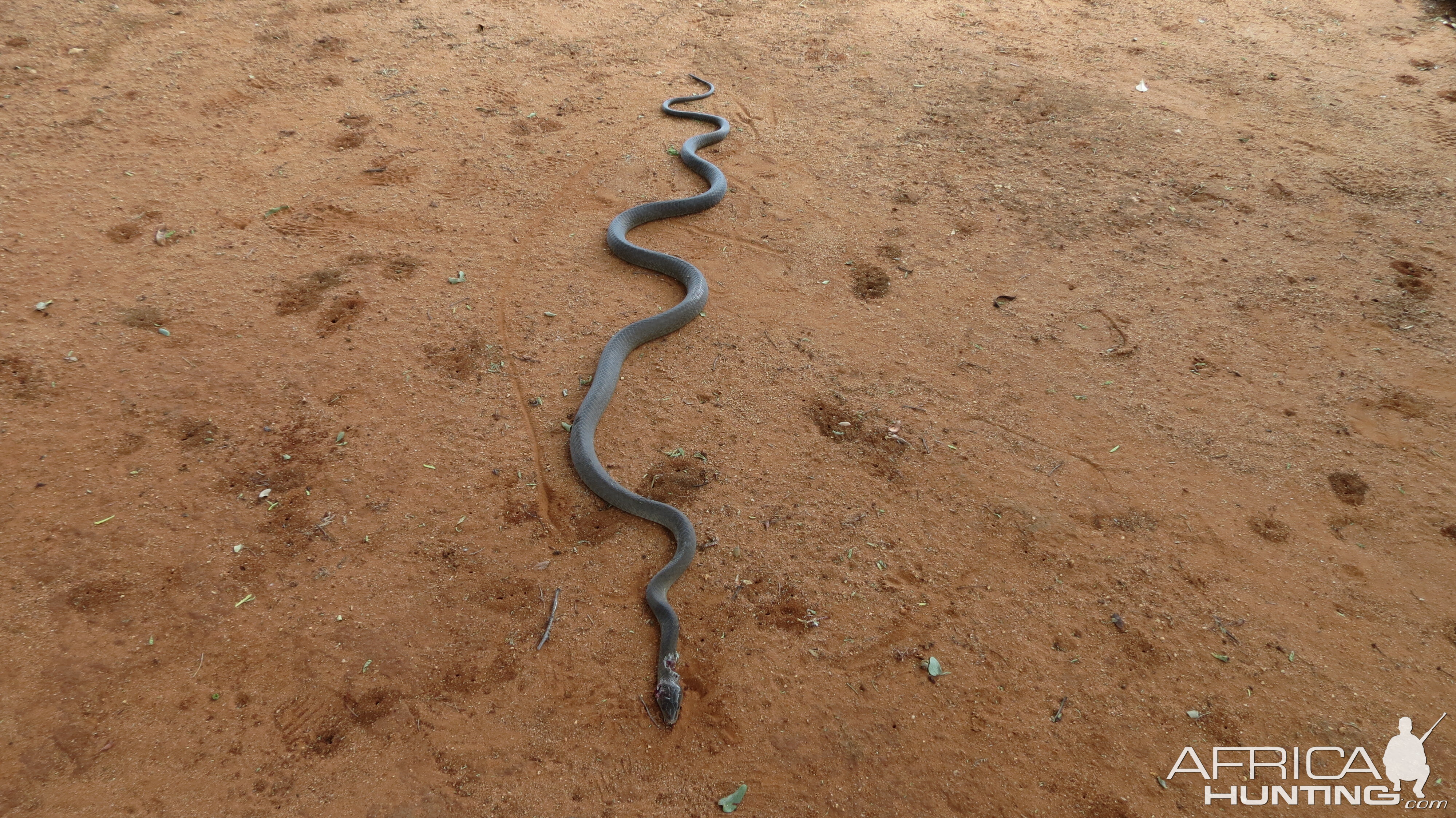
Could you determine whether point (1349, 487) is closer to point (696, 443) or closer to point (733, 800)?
point (696, 443)

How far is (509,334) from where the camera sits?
16.9 feet

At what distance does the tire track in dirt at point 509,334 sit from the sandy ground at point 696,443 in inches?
1.4

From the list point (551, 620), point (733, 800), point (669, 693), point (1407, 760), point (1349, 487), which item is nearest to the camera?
point (733, 800)

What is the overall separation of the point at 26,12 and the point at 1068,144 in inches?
473

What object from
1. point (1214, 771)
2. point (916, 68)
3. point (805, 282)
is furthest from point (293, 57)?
point (1214, 771)

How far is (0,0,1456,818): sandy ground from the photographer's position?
3174 mm

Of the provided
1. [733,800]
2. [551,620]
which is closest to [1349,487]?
[733,800]

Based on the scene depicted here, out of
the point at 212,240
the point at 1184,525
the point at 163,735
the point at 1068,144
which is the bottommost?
the point at 163,735

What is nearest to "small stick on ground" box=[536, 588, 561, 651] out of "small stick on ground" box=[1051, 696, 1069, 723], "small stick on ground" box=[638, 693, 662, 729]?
"small stick on ground" box=[638, 693, 662, 729]

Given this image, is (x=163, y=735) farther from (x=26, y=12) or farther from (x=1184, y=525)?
(x=26, y=12)

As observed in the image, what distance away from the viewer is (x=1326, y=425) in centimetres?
471

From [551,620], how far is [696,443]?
1484mm

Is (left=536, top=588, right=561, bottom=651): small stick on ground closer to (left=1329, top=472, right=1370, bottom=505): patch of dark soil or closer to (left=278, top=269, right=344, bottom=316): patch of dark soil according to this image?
(left=278, top=269, right=344, bottom=316): patch of dark soil

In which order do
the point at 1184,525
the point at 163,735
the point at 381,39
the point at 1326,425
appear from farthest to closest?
the point at 381,39
the point at 1326,425
the point at 1184,525
the point at 163,735
